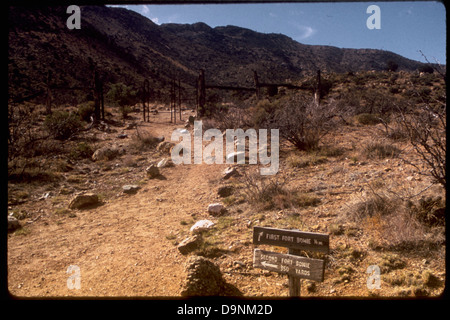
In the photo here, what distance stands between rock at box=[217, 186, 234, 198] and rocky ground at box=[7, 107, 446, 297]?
0.23ft

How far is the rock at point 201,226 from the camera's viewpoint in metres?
4.17

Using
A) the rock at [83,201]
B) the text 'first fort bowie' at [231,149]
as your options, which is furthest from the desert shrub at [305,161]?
the rock at [83,201]

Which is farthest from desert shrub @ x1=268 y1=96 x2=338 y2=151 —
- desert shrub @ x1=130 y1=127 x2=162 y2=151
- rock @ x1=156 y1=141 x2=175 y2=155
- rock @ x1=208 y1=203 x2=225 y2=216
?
desert shrub @ x1=130 y1=127 x2=162 y2=151

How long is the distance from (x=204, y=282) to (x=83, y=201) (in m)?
4.13

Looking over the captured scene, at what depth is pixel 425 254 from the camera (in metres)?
2.83

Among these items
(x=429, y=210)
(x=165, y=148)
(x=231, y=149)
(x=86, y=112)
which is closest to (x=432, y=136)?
(x=429, y=210)

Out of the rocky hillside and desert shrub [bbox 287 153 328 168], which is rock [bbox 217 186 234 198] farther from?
the rocky hillside

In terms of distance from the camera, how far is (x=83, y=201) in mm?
5727

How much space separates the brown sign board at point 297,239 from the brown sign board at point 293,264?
0.27 feet

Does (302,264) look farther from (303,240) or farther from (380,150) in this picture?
(380,150)

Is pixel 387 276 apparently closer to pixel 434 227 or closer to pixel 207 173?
pixel 434 227

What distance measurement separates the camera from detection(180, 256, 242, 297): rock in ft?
8.57
